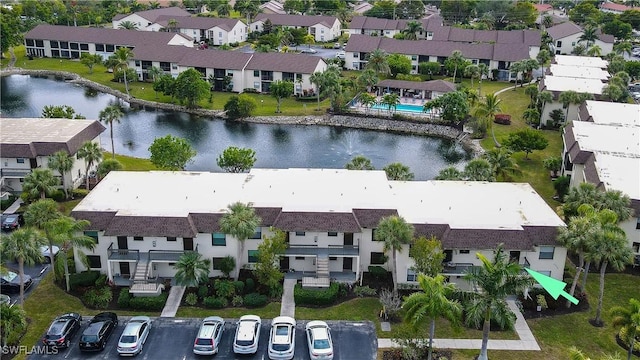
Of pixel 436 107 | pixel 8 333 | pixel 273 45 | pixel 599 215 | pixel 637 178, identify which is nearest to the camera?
pixel 8 333

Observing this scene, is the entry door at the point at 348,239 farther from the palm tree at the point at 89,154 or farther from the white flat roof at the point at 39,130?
the white flat roof at the point at 39,130

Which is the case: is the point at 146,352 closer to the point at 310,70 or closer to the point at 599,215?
the point at 599,215

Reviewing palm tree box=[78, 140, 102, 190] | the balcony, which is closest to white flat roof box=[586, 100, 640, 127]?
the balcony

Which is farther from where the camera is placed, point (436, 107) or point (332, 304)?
point (436, 107)

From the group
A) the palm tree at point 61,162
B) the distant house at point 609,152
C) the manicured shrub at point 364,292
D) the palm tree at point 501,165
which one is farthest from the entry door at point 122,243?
the distant house at point 609,152

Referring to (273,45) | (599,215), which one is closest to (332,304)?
(599,215)

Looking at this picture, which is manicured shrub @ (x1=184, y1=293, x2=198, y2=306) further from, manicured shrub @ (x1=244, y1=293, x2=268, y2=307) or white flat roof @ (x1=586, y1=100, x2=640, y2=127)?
white flat roof @ (x1=586, y1=100, x2=640, y2=127)

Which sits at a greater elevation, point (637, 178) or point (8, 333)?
point (637, 178)
